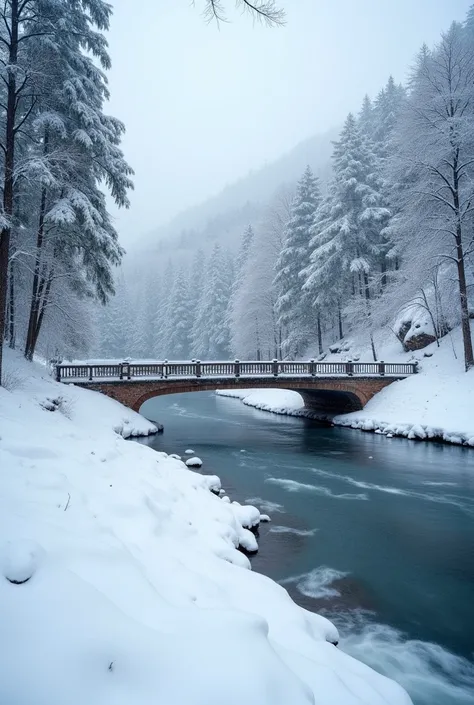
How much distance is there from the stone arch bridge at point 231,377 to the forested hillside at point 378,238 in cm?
444

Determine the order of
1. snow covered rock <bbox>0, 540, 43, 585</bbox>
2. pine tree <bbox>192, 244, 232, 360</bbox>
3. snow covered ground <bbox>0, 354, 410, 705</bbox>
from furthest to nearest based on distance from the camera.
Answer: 1. pine tree <bbox>192, 244, 232, 360</bbox>
2. snow covered rock <bbox>0, 540, 43, 585</bbox>
3. snow covered ground <bbox>0, 354, 410, 705</bbox>

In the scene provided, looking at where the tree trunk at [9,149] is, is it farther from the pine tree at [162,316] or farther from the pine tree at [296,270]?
the pine tree at [162,316]

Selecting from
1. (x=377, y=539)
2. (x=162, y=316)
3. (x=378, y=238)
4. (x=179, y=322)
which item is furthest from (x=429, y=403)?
(x=162, y=316)

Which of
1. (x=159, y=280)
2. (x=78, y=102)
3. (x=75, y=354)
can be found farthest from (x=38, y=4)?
(x=159, y=280)

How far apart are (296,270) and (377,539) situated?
1128 inches

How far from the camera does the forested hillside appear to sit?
72.9ft

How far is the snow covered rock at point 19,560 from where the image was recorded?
10.5 ft

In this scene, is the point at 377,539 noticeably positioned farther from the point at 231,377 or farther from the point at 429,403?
the point at 231,377

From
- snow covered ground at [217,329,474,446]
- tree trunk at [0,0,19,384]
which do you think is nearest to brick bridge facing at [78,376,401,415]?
snow covered ground at [217,329,474,446]

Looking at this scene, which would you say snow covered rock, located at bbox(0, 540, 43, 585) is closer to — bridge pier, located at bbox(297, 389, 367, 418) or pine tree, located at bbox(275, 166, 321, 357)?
bridge pier, located at bbox(297, 389, 367, 418)

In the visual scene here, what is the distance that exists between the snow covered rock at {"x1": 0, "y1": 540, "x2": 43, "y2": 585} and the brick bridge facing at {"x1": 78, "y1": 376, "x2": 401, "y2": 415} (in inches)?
689

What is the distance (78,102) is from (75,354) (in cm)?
1484

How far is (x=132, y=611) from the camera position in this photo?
3.39 m

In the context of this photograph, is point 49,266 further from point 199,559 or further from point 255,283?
point 255,283
